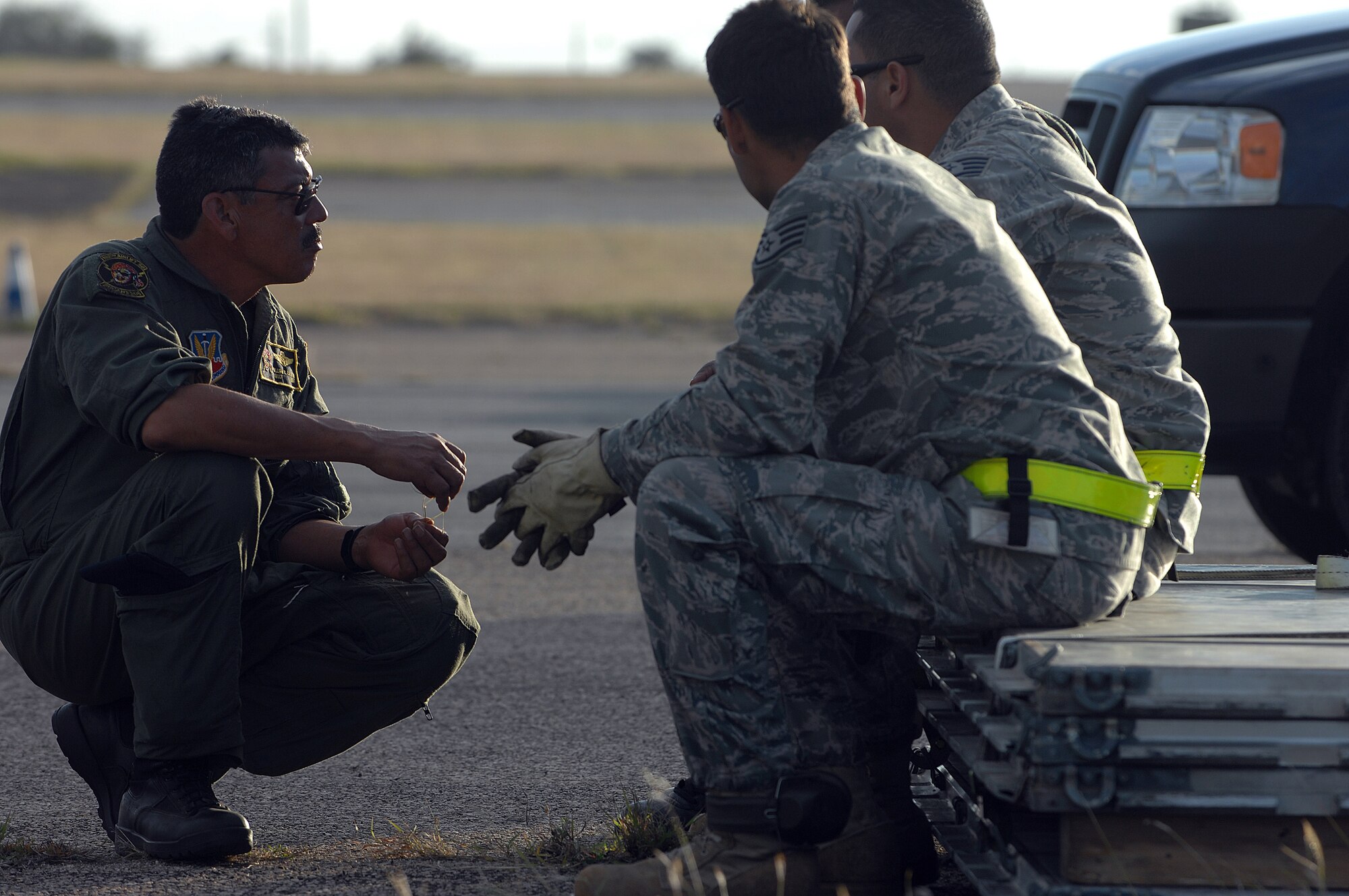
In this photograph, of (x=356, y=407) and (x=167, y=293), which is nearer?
(x=167, y=293)

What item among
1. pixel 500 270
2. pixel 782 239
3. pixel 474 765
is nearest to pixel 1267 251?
pixel 782 239

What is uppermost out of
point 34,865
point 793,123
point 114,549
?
point 793,123

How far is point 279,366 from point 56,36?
101 m

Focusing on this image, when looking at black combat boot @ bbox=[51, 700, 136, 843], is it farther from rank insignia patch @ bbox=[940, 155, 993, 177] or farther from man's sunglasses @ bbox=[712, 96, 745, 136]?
rank insignia patch @ bbox=[940, 155, 993, 177]

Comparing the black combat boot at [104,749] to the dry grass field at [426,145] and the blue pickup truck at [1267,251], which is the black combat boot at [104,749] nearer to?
the blue pickup truck at [1267,251]

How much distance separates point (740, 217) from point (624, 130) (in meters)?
19.5

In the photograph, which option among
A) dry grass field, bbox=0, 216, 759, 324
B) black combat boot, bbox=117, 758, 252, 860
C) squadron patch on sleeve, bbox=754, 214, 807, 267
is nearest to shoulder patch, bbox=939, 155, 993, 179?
squadron patch on sleeve, bbox=754, 214, 807, 267

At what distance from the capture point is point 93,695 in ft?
11.0

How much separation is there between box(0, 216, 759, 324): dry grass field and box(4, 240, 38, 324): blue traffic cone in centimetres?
129

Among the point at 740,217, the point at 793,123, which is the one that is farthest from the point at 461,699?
the point at 740,217

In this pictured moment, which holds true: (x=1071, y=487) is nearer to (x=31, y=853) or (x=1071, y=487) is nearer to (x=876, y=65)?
(x=876, y=65)

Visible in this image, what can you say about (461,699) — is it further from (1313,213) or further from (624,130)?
(624,130)

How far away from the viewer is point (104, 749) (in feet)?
11.0

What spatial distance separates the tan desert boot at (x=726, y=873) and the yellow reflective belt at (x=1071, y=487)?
70 cm
